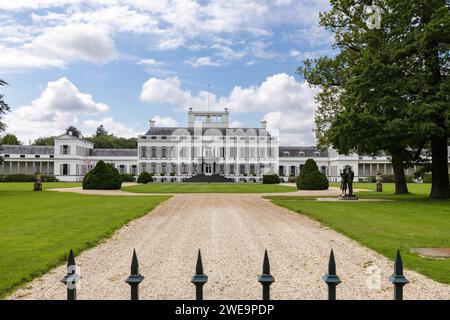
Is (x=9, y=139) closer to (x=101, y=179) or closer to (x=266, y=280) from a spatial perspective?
(x=101, y=179)

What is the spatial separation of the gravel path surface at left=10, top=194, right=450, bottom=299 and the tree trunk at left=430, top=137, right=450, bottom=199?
43.5ft

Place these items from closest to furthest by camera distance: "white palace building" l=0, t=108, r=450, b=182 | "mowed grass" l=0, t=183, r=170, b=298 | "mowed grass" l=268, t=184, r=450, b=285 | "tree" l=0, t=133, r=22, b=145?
"mowed grass" l=0, t=183, r=170, b=298, "mowed grass" l=268, t=184, r=450, b=285, "white palace building" l=0, t=108, r=450, b=182, "tree" l=0, t=133, r=22, b=145

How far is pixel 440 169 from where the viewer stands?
74.6 feet

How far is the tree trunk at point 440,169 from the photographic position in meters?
22.8

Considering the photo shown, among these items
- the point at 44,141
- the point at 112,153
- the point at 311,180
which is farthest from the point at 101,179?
the point at 44,141

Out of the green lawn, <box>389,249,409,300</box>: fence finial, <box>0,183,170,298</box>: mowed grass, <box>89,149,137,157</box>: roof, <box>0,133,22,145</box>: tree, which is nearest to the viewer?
<box>389,249,409,300</box>: fence finial

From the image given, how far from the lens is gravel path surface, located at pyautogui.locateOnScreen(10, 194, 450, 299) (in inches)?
223

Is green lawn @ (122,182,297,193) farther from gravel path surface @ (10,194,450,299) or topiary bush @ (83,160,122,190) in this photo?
gravel path surface @ (10,194,450,299)

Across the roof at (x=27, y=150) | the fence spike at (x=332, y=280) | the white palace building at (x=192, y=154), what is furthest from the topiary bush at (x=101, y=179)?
the roof at (x=27, y=150)

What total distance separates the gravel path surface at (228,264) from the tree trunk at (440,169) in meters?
13.3

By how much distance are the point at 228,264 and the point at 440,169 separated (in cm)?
1904

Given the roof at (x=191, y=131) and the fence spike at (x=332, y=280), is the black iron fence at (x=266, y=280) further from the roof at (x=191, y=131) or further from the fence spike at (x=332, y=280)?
the roof at (x=191, y=131)

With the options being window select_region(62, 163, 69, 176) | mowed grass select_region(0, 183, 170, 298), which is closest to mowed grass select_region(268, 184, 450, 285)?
mowed grass select_region(0, 183, 170, 298)
